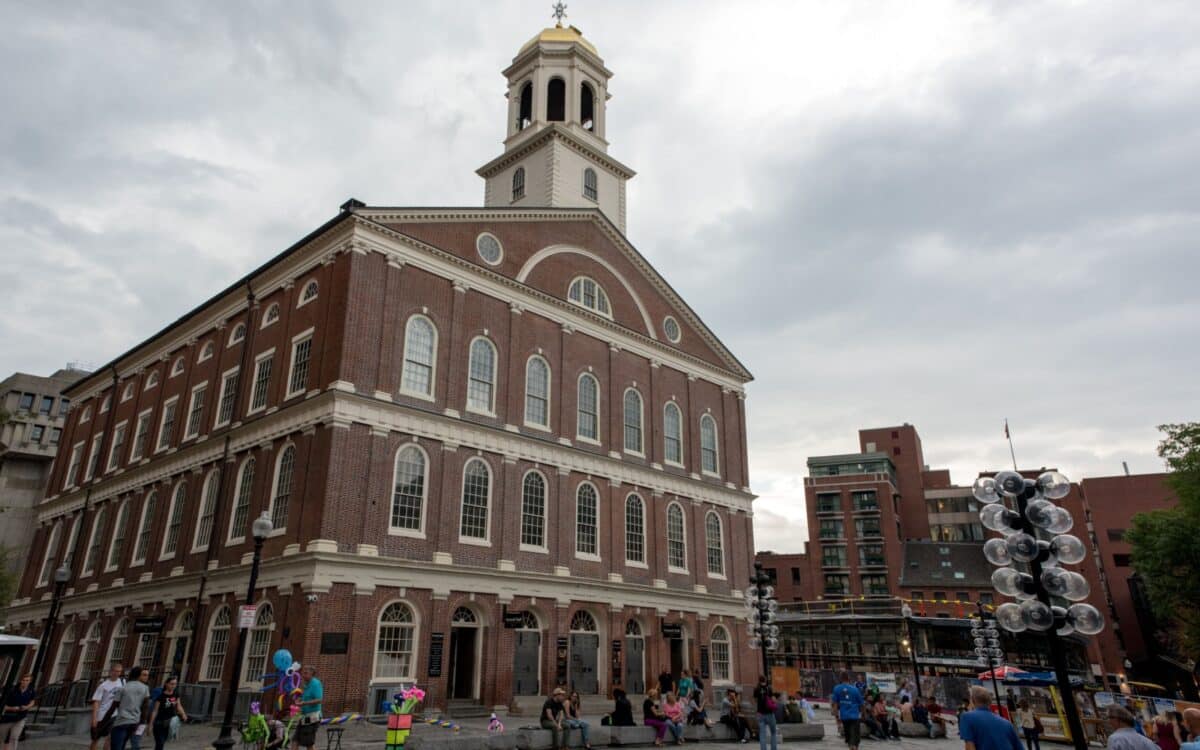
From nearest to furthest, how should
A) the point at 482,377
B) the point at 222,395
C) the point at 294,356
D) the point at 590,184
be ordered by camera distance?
1. the point at 294,356
2. the point at 482,377
3. the point at 222,395
4. the point at 590,184

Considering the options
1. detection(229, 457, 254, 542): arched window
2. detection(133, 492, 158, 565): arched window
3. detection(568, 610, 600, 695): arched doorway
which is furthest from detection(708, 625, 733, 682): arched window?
detection(133, 492, 158, 565): arched window

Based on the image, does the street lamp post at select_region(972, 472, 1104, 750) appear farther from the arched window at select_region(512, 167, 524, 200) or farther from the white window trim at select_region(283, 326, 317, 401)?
the arched window at select_region(512, 167, 524, 200)

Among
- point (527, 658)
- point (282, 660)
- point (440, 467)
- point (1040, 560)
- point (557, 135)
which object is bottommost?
point (282, 660)

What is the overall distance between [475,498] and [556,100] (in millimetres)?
25386

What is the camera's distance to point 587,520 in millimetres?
32312

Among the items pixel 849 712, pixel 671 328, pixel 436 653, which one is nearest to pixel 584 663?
pixel 436 653

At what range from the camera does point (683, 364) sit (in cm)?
4012

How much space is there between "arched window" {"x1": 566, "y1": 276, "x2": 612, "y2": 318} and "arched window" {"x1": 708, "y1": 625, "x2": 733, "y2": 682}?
15908 millimetres

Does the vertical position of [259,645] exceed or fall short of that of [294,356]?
it falls short

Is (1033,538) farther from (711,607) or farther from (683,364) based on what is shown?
(683,364)

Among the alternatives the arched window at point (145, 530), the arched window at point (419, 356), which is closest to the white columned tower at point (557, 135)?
the arched window at point (419, 356)

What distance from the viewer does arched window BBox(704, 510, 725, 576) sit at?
37844mm

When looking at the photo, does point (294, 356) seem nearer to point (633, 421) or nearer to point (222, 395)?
point (222, 395)

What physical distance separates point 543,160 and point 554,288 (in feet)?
32.1
